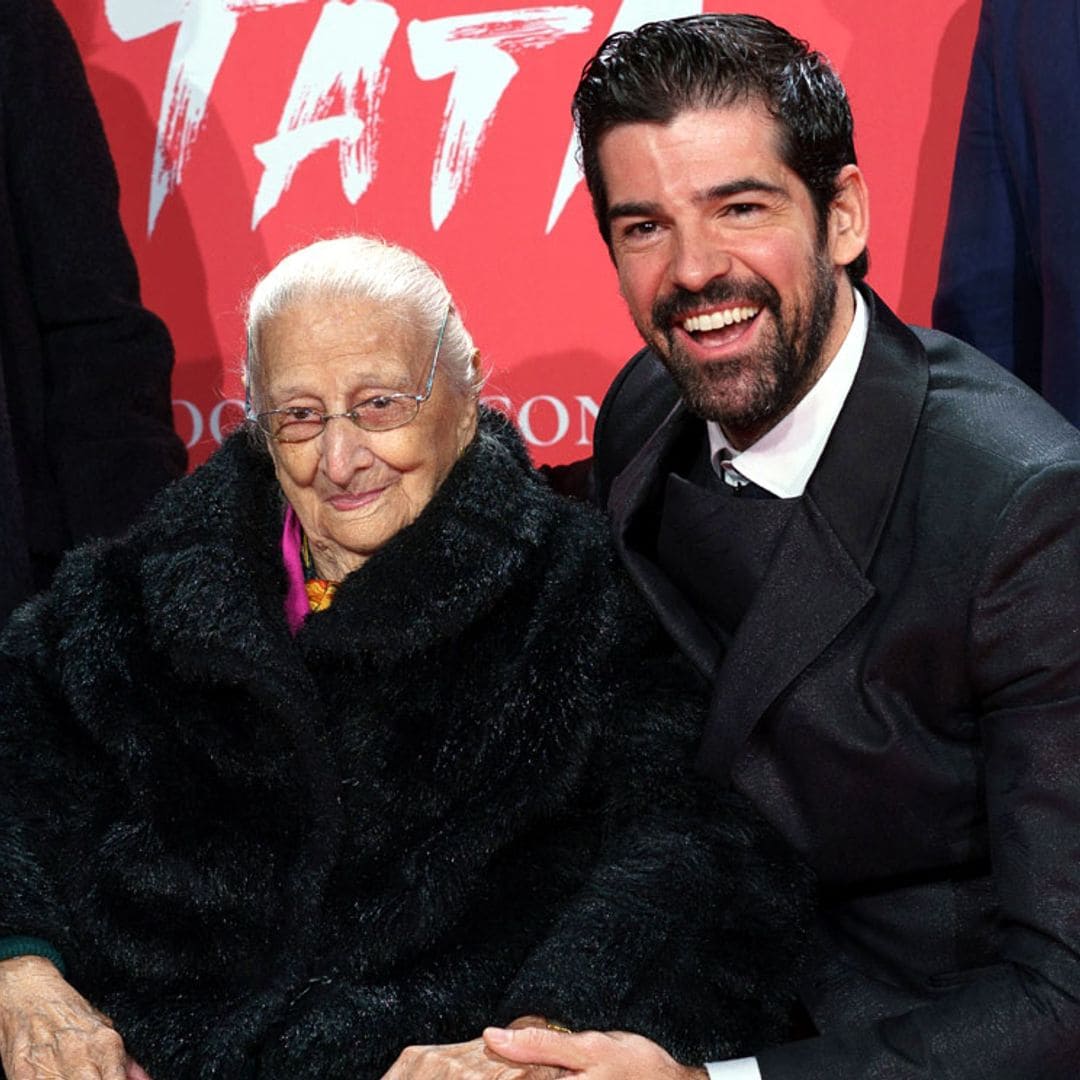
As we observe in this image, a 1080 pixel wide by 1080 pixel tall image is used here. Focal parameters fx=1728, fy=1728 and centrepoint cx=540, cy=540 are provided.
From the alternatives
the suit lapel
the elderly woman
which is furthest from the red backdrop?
the elderly woman

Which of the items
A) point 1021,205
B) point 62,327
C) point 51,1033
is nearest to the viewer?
point 51,1033

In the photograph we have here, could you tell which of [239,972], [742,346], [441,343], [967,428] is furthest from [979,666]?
[239,972]

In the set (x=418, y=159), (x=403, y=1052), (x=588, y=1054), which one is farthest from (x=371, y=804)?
(x=418, y=159)

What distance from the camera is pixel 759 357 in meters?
1.99

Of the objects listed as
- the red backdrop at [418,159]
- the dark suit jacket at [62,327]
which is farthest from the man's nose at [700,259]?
the dark suit jacket at [62,327]

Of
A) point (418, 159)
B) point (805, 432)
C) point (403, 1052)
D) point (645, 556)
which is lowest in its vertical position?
point (403, 1052)

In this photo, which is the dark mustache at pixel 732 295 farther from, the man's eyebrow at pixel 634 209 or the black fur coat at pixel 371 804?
the black fur coat at pixel 371 804

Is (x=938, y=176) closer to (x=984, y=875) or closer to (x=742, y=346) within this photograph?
(x=742, y=346)

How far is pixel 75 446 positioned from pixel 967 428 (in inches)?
52.8

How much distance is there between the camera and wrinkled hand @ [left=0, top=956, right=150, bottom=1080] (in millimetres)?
1847

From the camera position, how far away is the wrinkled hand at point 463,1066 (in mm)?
1762

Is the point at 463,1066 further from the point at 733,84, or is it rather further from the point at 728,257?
the point at 733,84

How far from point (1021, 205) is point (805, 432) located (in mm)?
672

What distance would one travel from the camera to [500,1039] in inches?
68.9
